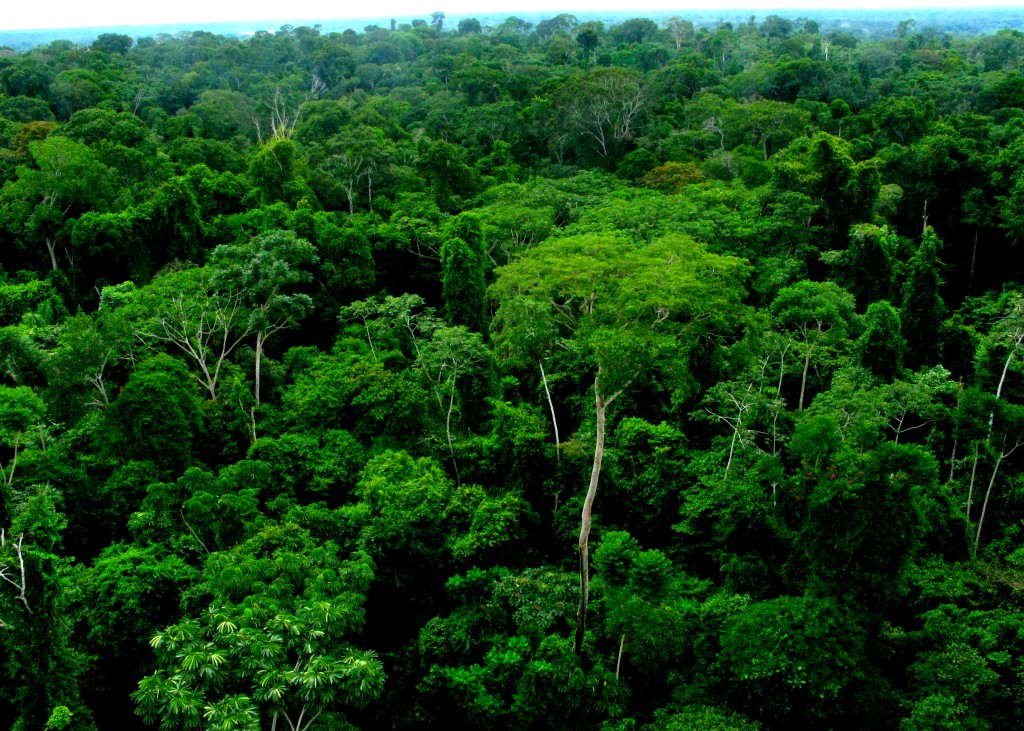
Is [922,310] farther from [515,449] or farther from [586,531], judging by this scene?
[586,531]

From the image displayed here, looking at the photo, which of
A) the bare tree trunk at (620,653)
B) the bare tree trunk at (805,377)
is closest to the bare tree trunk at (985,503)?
the bare tree trunk at (805,377)

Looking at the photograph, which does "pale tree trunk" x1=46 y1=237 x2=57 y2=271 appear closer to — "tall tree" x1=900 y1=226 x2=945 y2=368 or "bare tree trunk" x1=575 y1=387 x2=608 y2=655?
"bare tree trunk" x1=575 y1=387 x2=608 y2=655

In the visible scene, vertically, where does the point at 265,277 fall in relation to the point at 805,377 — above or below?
above

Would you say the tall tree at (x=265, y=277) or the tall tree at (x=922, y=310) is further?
the tall tree at (x=922, y=310)

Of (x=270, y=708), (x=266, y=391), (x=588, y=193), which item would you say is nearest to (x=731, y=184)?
(x=588, y=193)

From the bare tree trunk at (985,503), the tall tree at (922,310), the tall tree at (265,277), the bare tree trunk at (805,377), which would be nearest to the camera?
the bare tree trunk at (985,503)

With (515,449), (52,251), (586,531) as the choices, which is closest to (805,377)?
(515,449)

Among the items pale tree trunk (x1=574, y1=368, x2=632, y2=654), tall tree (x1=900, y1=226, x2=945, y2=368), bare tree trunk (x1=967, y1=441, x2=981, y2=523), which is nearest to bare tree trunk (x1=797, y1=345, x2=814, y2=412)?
bare tree trunk (x1=967, y1=441, x2=981, y2=523)

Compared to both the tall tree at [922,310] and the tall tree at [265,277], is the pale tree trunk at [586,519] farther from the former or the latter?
the tall tree at [922,310]
